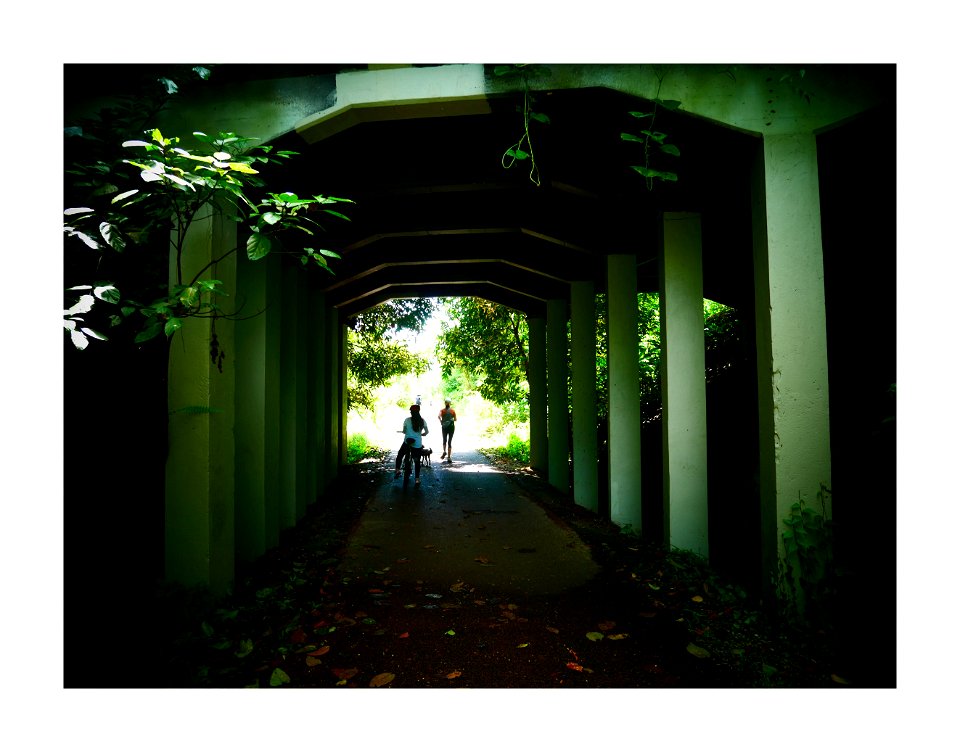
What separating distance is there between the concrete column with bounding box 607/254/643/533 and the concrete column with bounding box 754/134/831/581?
12.3 ft

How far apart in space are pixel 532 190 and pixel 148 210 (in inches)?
170

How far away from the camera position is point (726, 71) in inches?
165

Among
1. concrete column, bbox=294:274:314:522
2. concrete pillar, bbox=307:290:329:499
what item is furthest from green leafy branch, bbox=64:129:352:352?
concrete pillar, bbox=307:290:329:499

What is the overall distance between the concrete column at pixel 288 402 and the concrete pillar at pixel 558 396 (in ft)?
20.2

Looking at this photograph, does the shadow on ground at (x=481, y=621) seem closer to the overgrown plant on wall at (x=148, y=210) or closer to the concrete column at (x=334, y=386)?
the overgrown plant on wall at (x=148, y=210)

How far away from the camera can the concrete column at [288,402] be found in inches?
290

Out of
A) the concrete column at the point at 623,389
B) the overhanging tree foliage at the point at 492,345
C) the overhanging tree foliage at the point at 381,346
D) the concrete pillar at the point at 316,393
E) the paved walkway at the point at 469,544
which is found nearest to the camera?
the paved walkway at the point at 469,544

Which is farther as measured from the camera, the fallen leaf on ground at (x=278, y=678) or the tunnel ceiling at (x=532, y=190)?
the tunnel ceiling at (x=532, y=190)

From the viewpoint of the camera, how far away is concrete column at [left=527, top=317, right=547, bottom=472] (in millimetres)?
13656

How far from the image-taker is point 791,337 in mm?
3990

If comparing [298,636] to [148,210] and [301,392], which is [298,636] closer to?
[148,210]

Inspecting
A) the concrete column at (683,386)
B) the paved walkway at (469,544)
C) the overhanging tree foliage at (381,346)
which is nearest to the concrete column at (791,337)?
the concrete column at (683,386)

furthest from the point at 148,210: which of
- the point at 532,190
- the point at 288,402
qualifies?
the point at 532,190

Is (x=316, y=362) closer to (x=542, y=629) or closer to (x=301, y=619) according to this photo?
(x=301, y=619)
